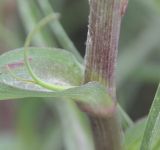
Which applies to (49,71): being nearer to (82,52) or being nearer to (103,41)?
(103,41)

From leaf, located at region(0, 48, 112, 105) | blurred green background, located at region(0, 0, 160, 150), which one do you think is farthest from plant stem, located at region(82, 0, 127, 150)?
blurred green background, located at region(0, 0, 160, 150)

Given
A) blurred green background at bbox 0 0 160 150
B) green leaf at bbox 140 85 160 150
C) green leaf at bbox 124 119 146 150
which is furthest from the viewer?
blurred green background at bbox 0 0 160 150

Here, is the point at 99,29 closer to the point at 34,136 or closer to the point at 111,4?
the point at 111,4

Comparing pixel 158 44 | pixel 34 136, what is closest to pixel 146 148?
pixel 34 136

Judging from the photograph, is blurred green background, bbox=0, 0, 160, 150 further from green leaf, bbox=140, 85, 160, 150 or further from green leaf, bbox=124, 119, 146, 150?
green leaf, bbox=140, 85, 160, 150

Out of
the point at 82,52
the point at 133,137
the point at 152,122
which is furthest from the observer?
the point at 82,52

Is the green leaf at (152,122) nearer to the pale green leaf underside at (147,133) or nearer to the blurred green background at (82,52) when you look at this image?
the pale green leaf underside at (147,133)

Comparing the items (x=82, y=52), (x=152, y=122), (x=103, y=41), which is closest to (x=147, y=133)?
(x=152, y=122)

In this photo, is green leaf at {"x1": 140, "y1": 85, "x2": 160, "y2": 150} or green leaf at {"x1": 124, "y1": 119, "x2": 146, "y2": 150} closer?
green leaf at {"x1": 140, "y1": 85, "x2": 160, "y2": 150}
